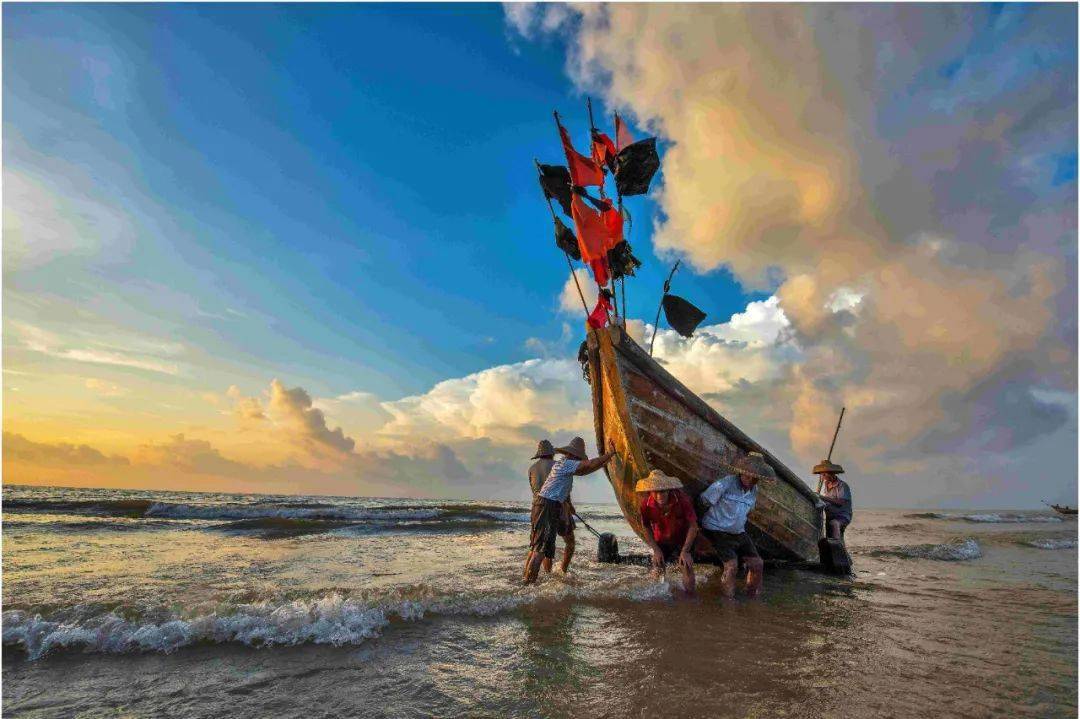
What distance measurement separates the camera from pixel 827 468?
28.7 ft

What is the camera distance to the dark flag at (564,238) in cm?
796

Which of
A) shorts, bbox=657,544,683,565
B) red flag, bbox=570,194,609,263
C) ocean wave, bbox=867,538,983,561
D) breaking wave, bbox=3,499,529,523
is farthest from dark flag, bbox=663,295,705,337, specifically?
breaking wave, bbox=3,499,529,523

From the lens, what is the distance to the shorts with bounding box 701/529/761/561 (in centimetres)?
631

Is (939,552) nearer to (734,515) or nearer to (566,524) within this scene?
(734,515)

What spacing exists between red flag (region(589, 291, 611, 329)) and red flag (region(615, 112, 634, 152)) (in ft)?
7.42

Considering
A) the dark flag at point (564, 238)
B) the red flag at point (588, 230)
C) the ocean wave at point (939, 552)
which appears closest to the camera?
the red flag at point (588, 230)

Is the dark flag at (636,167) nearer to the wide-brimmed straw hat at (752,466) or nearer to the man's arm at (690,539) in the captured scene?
the wide-brimmed straw hat at (752,466)

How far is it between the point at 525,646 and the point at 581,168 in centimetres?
594

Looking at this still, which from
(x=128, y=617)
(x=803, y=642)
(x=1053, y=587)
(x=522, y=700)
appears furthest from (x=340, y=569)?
(x=1053, y=587)

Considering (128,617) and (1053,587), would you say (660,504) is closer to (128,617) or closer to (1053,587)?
(128,617)

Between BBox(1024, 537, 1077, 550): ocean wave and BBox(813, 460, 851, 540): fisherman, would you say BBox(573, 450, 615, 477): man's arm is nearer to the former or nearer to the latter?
BBox(813, 460, 851, 540): fisherman

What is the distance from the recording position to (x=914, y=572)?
357 inches

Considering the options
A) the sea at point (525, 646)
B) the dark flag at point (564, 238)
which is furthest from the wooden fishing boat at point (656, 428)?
the dark flag at point (564, 238)

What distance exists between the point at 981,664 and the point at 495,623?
389 cm
